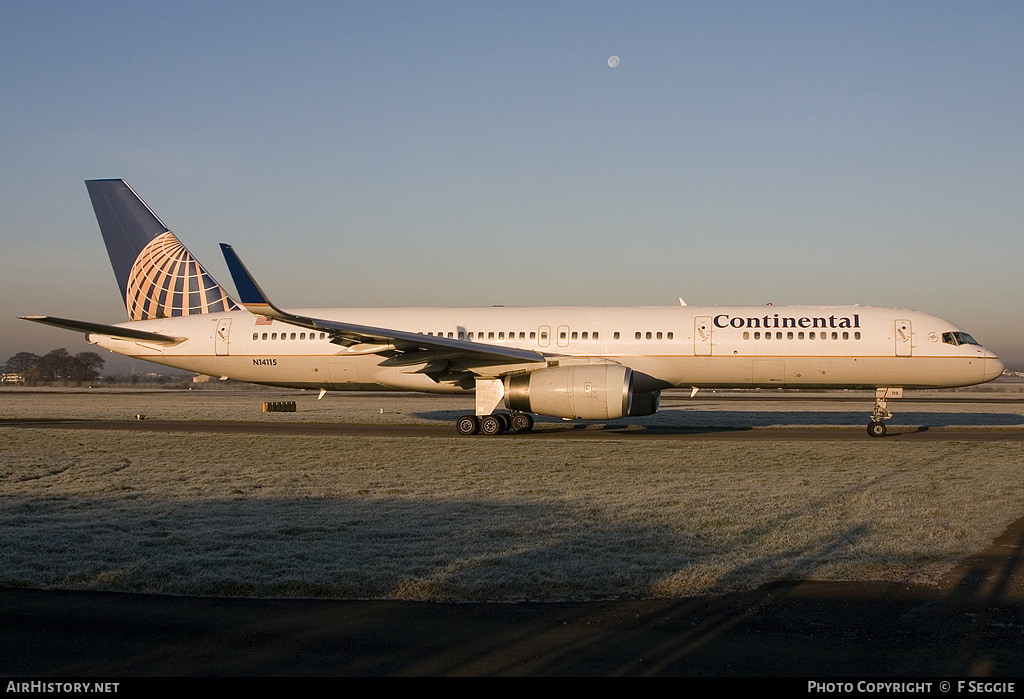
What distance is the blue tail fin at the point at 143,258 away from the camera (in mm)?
27812

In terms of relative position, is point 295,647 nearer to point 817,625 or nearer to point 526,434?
point 817,625

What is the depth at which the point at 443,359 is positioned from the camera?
24094mm

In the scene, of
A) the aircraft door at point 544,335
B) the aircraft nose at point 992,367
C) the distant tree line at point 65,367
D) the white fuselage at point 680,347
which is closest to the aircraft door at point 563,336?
the white fuselage at point 680,347

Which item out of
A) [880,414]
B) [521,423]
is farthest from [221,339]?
[880,414]

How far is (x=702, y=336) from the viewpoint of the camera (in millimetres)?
24469

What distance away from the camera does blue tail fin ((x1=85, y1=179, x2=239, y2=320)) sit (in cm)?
2781

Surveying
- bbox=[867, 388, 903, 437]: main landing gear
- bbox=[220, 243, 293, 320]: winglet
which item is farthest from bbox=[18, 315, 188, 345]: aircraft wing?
bbox=[867, 388, 903, 437]: main landing gear

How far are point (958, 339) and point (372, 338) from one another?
16.8 meters

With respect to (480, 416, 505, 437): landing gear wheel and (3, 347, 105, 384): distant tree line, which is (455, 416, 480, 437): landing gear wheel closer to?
(480, 416, 505, 437): landing gear wheel

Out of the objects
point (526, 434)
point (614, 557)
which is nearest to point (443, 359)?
point (526, 434)

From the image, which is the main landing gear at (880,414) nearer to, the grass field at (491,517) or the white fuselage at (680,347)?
the white fuselage at (680,347)

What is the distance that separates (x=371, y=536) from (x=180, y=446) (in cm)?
1262

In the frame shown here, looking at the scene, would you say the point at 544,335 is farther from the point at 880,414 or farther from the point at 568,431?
the point at 880,414

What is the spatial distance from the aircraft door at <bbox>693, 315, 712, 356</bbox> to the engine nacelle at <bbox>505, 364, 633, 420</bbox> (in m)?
3.13
